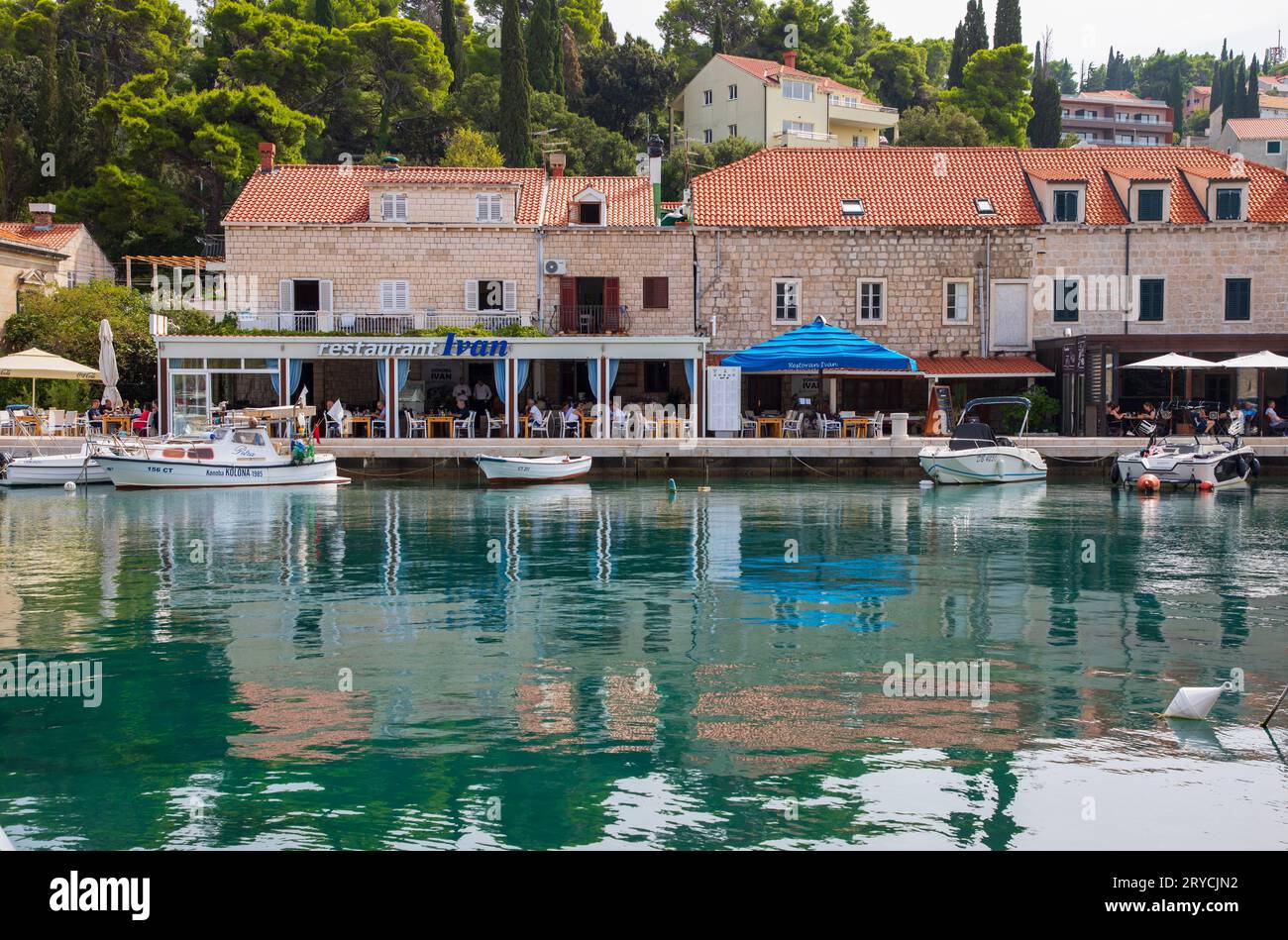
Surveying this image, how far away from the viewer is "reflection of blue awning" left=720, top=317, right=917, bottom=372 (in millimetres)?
36500

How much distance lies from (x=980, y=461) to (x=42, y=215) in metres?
36.2

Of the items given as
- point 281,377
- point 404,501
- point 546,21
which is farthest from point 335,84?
point 404,501

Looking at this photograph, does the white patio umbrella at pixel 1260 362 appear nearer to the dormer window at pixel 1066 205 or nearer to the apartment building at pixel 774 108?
the dormer window at pixel 1066 205

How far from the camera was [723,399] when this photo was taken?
4059 cm

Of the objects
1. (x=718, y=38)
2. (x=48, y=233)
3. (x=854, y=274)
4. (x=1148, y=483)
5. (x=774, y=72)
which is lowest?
(x=1148, y=483)

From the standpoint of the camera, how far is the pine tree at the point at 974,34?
278 feet

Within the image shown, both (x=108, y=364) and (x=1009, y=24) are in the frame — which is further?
(x=1009, y=24)

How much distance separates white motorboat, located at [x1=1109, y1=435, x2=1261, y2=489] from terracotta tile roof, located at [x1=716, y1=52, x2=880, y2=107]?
4460 centimetres

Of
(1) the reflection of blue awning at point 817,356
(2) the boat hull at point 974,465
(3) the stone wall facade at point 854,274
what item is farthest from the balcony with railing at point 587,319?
(2) the boat hull at point 974,465

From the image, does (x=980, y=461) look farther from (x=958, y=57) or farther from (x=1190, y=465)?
(x=958, y=57)

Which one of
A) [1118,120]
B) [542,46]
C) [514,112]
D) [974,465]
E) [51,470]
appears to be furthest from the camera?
[1118,120]

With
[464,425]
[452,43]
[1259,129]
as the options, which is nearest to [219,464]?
[464,425]

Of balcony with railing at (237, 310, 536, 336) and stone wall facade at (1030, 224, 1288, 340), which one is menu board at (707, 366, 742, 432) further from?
stone wall facade at (1030, 224, 1288, 340)
